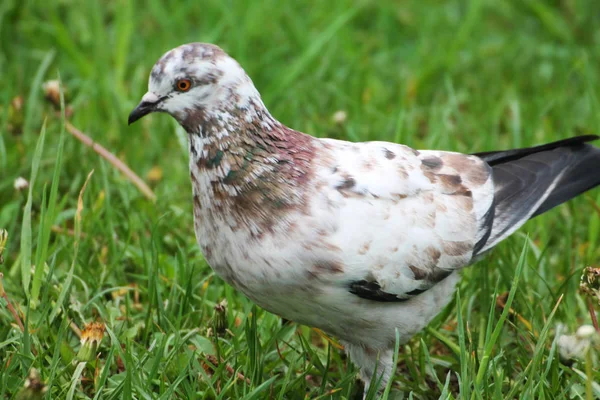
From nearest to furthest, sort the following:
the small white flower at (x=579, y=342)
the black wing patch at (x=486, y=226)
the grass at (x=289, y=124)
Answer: the small white flower at (x=579, y=342)
the grass at (x=289, y=124)
the black wing patch at (x=486, y=226)

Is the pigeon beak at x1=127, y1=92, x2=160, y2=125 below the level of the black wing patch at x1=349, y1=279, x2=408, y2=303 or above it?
above

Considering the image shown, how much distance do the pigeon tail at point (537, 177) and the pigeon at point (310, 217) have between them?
0.34 metres

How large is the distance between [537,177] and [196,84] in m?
1.66

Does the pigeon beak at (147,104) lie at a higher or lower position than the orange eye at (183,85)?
lower

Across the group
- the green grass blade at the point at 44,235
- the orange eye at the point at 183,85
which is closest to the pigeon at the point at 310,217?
the orange eye at the point at 183,85

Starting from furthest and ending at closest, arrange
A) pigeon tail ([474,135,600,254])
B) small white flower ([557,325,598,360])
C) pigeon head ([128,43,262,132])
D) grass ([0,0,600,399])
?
pigeon tail ([474,135,600,254]), grass ([0,0,600,399]), pigeon head ([128,43,262,132]), small white flower ([557,325,598,360])

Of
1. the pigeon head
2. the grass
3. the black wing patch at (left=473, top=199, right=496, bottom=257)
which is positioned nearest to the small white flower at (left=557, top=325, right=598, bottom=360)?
the grass

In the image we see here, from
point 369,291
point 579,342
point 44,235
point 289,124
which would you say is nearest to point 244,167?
point 369,291

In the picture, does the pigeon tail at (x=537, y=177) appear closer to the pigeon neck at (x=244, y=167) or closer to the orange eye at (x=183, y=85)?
the pigeon neck at (x=244, y=167)

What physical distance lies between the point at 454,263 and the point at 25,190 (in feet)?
7.20

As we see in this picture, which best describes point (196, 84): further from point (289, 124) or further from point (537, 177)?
point (289, 124)

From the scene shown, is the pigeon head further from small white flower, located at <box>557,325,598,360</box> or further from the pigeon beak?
small white flower, located at <box>557,325,598,360</box>

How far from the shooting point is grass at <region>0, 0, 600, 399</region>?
3.52 meters

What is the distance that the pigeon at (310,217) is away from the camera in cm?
A: 319
